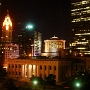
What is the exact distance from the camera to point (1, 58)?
11956cm

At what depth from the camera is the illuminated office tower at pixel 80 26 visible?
108631 mm

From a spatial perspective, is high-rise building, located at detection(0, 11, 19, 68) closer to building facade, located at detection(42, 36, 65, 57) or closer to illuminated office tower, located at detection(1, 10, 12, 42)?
illuminated office tower, located at detection(1, 10, 12, 42)

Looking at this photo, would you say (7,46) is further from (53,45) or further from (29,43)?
(53,45)

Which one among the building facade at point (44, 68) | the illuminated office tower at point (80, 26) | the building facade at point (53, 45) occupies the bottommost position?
the building facade at point (44, 68)

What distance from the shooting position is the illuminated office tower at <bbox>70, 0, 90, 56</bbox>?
10863 cm

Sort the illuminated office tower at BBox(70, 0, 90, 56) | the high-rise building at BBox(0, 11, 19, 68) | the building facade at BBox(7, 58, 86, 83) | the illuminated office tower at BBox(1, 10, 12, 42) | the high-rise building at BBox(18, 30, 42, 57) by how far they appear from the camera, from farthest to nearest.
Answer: the illuminated office tower at BBox(1, 10, 12, 42), the high-rise building at BBox(18, 30, 42, 57), the high-rise building at BBox(0, 11, 19, 68), the illuminated office tower at BBox(70, 0, 90, 56), the building facade at BBox(7, 58, 86, 83)

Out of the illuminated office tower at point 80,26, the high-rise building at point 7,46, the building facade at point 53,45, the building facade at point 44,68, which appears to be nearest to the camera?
the building facade at point 44,68

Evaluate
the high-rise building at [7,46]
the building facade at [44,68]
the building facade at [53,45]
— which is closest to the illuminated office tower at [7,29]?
the high-rise building at [7,46]

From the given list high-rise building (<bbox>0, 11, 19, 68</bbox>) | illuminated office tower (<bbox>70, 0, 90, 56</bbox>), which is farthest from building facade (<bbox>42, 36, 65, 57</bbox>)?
high-rise building (<bbox>0, 11, 19, 68</bbox>)

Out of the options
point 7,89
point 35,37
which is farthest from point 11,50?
point 7,89

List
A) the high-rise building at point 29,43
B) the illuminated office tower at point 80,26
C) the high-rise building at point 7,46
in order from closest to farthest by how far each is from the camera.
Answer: the illuminated office tower at point 80,26
the high-rise building at point 7,46
the high-rise building at point 29,43

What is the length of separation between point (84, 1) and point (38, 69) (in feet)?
199

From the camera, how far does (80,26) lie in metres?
112

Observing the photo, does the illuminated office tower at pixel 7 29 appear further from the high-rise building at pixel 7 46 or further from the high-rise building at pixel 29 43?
the high-rise building at pixel 29 43
